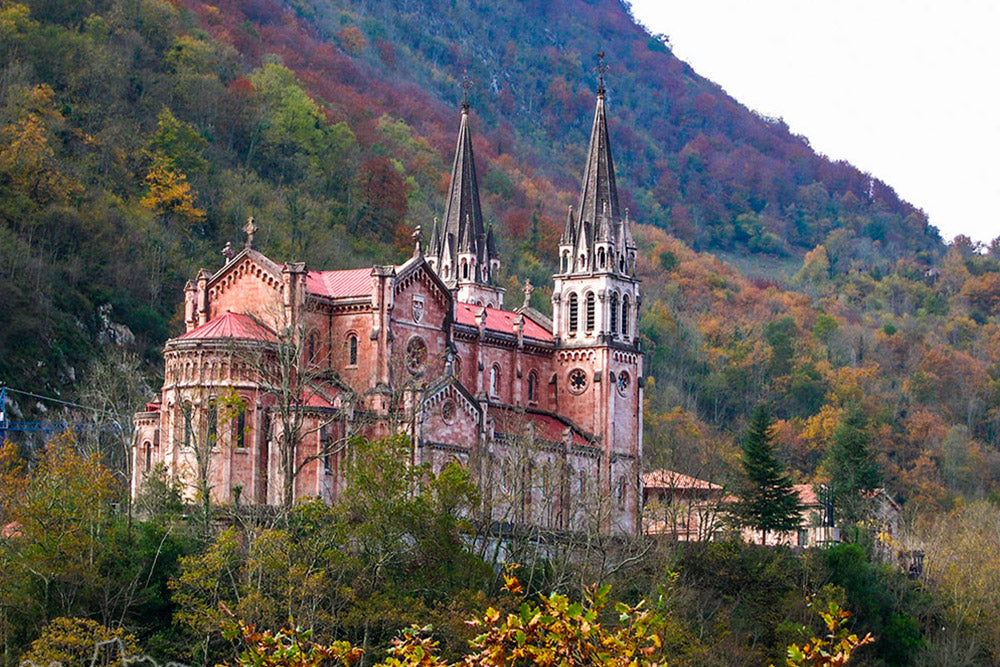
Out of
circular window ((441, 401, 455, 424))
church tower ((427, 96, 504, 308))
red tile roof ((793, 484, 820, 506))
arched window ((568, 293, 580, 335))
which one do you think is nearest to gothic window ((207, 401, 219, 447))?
circular window ((441, 401, 455, 424))

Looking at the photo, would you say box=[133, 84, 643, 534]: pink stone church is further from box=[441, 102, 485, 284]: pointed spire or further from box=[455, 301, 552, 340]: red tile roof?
box=[441, 102, 485, 284]: pointed spire

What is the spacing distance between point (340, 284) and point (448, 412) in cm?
699

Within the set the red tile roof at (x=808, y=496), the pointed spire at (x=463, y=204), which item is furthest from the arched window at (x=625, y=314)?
the red tile roof at (x=808, y=496)

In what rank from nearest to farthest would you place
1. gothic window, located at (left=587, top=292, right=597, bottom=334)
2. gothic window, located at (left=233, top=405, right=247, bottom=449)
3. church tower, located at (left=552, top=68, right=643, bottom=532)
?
gothic window, located at (left=233, top=405, right=247, bottom=449)
church tower, located at (left=552, top=68, right=643, bottom=532)
gothic window, located at (left=587, top=292, right=597, bottom=334)

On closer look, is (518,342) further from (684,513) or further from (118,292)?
(118,292)

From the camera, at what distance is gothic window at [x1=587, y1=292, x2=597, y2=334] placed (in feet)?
277

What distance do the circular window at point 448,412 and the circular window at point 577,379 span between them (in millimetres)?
12984

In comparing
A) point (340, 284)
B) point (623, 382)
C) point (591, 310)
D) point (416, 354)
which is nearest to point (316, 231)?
point (591, 310)

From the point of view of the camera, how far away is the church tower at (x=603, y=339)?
8294 centimetres

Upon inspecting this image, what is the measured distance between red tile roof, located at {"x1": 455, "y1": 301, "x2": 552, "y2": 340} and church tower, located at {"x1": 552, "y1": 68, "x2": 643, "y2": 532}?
3.62 ft

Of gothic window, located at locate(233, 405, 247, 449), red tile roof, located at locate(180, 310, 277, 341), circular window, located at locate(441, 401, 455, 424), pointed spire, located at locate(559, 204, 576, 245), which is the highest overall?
pointed spire, located at locate(559, 204, 576, 245)

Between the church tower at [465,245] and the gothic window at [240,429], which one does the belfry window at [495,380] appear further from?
the gothic window at [240,429]

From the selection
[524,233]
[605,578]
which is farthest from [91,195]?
[524,233]

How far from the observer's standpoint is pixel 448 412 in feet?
235
